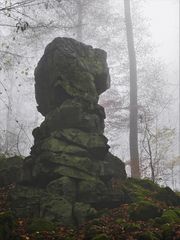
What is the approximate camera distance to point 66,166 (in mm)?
8953

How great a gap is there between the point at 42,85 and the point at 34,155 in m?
2.40

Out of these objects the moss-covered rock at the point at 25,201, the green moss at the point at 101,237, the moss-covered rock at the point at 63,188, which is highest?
the moss-covered rock at the point at 63,188

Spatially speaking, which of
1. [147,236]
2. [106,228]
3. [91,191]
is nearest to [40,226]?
[106,228]

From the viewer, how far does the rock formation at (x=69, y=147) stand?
8.44 m

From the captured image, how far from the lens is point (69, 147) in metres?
9.27

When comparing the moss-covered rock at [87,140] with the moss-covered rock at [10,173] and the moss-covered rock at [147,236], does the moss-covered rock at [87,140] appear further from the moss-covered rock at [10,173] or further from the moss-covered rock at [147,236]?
the moss-covered rock at [147,236]

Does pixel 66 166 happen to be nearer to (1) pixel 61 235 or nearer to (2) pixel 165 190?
(1) pixel 61 235

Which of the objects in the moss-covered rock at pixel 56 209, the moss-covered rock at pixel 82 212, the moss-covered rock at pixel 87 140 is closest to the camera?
the moss-covered rock at pixel 56 209

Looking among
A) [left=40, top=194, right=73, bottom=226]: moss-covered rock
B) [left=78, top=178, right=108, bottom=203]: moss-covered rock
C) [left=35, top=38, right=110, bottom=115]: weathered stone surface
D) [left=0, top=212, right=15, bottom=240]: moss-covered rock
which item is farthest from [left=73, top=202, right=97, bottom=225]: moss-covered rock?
[left=35, top=38, right=110, bottom=115]: weathered stone surface

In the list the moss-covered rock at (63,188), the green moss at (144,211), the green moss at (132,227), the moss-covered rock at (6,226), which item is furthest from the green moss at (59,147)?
the moss-covered rock at (6,226)

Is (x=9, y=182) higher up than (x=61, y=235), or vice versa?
(x=9, y=182)

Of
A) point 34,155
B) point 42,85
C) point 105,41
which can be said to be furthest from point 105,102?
point 34,155

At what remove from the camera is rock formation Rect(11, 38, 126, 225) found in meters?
8.44

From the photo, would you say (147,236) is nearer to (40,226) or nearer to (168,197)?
(40,226)
